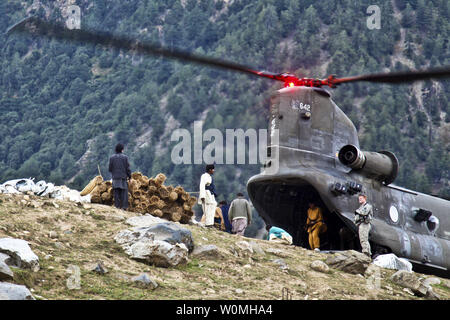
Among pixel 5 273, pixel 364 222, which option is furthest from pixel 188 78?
pixel 5 273

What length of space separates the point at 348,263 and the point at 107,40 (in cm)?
646

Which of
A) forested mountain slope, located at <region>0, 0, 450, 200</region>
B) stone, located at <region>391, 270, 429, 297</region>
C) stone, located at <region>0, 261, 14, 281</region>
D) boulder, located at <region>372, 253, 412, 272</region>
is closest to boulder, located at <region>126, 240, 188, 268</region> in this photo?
stone, located at <region>0, 261, 14, 281</region>

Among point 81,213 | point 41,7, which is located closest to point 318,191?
point 81,213

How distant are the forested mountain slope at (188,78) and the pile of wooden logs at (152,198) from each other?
235ft

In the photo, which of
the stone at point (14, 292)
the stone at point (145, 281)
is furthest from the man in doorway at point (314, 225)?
the stone at point (14, 292)

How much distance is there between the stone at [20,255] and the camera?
1223 cm

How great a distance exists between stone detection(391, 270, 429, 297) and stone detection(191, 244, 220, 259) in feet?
11.6

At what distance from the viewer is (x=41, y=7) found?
145 m

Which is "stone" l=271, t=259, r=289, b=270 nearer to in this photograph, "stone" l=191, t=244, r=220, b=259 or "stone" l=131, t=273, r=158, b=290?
"stone" l=191, t=244, r=220, b=259

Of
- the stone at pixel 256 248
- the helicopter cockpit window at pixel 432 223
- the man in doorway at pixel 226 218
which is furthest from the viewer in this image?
the helicopter cockpit window at pixel 432 223

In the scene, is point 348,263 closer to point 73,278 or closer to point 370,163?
point 370,163

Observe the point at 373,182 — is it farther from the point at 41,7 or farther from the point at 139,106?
the point at 41,7

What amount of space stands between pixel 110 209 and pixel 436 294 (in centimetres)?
699

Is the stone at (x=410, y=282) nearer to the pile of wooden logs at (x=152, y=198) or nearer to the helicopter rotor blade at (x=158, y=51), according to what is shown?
the helicopter rotor blade at (x=158, y=51)
